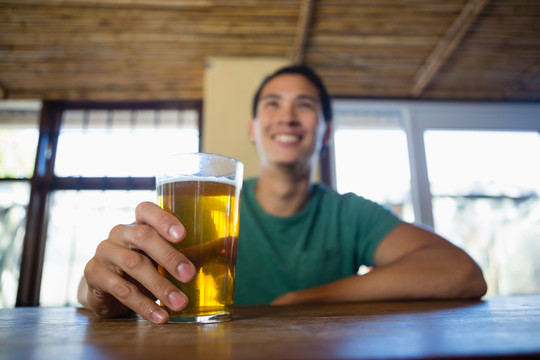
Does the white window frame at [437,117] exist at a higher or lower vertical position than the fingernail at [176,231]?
higher

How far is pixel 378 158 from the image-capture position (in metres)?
4.29

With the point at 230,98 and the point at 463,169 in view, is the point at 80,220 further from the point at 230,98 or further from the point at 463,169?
the point at 463,169

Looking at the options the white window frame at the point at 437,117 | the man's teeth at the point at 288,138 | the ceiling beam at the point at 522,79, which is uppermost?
the ceiling beam at the point at 522,79

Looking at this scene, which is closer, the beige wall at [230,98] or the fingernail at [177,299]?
the fingernail at [177,299]

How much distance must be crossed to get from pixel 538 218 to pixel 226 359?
5306mm

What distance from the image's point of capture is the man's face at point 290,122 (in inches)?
61.4

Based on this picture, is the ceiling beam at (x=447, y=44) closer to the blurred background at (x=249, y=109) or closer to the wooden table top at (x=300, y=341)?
the blurred background at (x=249, y=109)

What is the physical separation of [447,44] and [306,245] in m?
2.91

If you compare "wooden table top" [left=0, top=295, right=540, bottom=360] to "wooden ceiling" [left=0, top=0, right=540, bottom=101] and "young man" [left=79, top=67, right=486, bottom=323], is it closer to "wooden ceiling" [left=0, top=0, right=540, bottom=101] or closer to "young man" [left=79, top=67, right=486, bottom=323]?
"young man" [left=79, top=67, right=486, bottom=323]

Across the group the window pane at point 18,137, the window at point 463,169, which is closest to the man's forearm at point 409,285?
the window at point 463,169

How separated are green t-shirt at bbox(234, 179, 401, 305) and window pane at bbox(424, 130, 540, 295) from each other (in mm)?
3331

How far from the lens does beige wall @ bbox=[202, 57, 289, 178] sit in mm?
3475

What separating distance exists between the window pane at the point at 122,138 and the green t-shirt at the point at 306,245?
259 centimetres

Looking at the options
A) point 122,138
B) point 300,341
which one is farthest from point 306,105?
point 122,138
